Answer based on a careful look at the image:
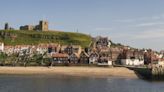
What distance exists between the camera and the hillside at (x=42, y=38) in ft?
476

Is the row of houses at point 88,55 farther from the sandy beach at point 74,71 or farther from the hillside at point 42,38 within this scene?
the sandy beach at point 74,71

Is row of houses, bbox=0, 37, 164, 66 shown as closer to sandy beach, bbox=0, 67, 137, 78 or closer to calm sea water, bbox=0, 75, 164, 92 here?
sandy beach, bbox=0, 67, 137, 78

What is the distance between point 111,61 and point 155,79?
2839 centimetres

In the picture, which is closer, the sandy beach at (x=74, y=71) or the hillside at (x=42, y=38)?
the sandy beach at (x=74, y=71)

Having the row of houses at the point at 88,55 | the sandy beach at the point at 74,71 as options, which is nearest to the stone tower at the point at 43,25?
the row of houses at the point at 88,55

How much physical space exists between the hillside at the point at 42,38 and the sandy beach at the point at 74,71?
47.9 meters

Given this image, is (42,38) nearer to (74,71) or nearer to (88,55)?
(88,55)

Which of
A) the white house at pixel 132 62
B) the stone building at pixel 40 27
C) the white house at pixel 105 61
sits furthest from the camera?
the stone building at pixel 40 27

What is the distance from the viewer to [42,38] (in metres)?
153

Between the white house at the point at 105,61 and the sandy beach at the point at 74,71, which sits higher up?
the white house at the point at 105,61

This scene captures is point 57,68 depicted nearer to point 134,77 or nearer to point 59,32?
point 134,77

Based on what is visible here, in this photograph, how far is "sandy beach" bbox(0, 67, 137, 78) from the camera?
293ft

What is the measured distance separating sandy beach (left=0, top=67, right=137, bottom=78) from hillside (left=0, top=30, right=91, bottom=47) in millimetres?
47871

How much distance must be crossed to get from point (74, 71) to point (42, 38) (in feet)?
208
